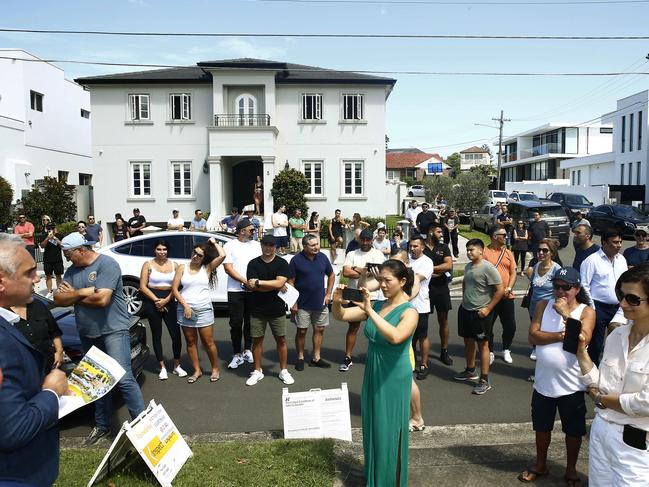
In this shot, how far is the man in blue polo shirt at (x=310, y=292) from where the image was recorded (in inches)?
314

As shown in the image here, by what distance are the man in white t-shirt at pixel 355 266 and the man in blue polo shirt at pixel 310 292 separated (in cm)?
30

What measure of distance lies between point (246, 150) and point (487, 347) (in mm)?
21361

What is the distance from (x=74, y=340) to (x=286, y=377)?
258cm

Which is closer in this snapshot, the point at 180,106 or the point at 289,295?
the point at 289,295

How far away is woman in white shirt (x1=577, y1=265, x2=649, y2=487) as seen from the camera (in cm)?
323

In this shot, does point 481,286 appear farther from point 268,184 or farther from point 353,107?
point 353,107

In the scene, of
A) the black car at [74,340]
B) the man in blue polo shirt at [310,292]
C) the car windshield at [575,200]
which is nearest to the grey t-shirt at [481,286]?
the man in blue polo shirt at [310,292]

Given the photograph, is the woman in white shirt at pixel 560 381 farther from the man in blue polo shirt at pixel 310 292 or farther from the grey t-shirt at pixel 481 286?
the man in blue polo shirt at pixel 310 292

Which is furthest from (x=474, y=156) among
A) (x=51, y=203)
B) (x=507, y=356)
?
(x=507, y=356)

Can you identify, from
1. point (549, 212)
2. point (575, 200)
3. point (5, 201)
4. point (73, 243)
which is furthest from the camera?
point (575, 200)

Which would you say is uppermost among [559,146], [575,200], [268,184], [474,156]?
[474,156]

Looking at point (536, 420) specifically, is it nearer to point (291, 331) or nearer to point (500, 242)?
point (500, 242)

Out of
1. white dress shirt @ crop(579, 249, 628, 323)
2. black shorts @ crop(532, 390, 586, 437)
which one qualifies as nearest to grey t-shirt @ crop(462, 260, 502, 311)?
white dress shirt @ crop(579, 249, 628, 323)

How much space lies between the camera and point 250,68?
26562 millimetres
